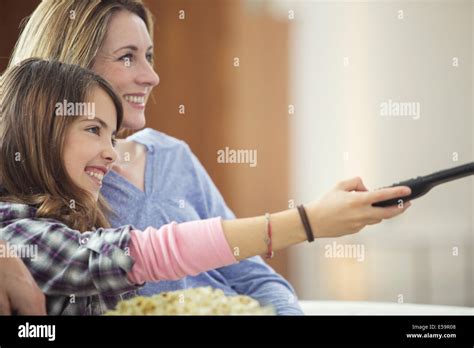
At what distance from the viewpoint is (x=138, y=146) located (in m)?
1.51

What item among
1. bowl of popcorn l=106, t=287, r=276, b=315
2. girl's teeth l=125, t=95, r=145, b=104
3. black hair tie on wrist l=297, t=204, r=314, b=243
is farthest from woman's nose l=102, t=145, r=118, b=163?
black hair tie on wrist l=297, t=204, r=314, b=243

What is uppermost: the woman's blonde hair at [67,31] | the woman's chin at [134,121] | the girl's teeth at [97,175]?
the woman's blonde hair at [67,31]

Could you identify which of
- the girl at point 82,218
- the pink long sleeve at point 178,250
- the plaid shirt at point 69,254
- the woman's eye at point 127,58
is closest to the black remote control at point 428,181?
the girl at point 82,218

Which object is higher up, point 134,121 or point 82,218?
point 134,121

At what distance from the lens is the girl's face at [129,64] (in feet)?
4.72

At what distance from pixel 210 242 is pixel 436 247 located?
19.7 inches

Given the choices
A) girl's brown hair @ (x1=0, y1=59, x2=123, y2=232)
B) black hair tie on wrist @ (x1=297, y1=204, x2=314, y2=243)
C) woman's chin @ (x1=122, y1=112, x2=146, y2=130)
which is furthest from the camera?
woman's chin @ (x1=122, y1=112, x2=146, y2=130)

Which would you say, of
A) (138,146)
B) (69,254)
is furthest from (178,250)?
(138,146)

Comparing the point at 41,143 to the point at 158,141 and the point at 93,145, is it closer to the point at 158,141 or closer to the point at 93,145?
the point at 93,145

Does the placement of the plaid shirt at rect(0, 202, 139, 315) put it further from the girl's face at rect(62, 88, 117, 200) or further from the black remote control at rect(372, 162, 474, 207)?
the black remote control at rect(372, 162, 474, 207)

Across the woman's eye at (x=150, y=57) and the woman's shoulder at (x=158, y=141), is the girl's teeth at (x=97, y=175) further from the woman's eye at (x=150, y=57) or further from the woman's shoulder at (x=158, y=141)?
the woman's eye at (x=150, y=57)

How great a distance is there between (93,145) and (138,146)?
14 cm

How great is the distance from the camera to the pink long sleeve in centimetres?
127
